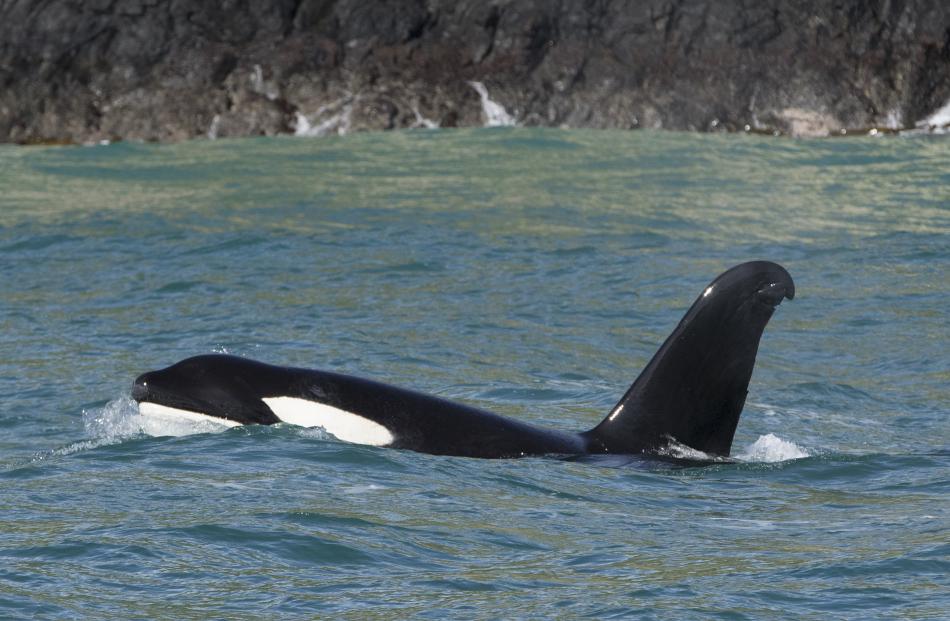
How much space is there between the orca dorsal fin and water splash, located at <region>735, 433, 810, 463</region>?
0.47m

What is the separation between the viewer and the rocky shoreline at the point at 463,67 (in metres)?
25.4

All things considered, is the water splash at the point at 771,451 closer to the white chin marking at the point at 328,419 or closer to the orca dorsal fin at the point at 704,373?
the orca dorsal fin at the point at 704,373

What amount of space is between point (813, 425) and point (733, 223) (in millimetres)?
7408

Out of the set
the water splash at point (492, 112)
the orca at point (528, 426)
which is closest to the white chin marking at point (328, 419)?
the orca at point (528, 426)

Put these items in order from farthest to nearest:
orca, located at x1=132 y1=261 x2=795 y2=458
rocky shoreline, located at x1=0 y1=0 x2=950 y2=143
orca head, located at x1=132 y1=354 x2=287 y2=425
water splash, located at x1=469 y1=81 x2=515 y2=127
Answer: water splash, located at x1=469 y1=81 x2=515 y2=127
rocky shoreline, located at x1=0 y1=0 x2=950 y2=143
orca head, located at x1=132 y1=354 x2=287 y2=425
orca, located at x1=132 y1=261 x2=795 y2=458

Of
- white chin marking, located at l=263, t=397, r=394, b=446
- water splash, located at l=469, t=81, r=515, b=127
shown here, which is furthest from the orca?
water splash, located at l=469, t=81, r=515, b=127

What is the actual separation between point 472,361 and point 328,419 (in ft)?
13.5

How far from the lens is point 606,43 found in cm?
2612

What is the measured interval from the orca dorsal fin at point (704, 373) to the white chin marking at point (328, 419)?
1.31 metres

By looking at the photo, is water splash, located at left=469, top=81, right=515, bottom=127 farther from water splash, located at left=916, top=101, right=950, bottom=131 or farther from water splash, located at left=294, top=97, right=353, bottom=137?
water splash, located at left=916, top=101, right=950, bottom=131

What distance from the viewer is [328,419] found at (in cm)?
918

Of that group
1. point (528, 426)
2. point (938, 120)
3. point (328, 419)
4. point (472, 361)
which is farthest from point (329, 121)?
point (328, 419)

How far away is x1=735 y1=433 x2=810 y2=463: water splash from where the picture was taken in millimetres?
9883

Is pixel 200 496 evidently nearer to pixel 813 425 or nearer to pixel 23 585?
pixel 23 585
